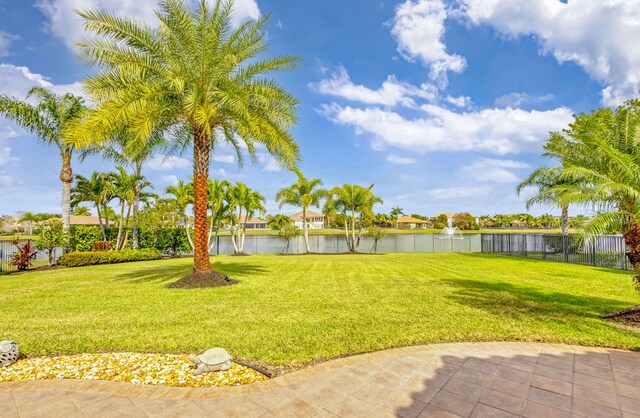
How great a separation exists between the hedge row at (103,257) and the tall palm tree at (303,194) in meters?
10.3

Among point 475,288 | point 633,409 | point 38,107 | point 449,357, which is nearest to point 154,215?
point 38,107

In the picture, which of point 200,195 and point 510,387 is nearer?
point 510,387

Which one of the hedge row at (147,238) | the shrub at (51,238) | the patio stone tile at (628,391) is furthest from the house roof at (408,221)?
the patio stone tile at (628,391)

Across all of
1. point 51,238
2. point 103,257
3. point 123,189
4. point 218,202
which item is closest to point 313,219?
point 218,202

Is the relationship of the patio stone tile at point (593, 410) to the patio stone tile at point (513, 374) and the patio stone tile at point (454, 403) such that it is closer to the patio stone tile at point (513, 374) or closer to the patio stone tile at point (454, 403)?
the patio stone tile at point (513, 374)

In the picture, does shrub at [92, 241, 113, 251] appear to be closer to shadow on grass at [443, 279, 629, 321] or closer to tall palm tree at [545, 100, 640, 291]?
shadow on grass at [443, 279, 629, 321]

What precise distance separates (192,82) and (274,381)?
889cm

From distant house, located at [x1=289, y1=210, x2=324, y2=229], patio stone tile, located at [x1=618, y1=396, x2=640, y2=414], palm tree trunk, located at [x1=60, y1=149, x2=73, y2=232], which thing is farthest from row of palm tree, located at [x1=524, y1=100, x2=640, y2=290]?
distant house, located at [x1=289, y1=210, x2=324, y2=229]

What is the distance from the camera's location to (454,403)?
3021 mm

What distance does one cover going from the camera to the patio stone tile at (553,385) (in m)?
3.28

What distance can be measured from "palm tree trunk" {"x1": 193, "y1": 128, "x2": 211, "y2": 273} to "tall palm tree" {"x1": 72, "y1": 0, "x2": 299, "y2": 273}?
0.10 feet

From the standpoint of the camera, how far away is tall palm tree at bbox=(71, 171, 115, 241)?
63.2ft

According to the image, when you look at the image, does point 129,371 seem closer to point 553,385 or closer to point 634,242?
point 553,385

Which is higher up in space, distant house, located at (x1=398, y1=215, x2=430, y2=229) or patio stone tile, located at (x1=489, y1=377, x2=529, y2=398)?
distant house, located at (x1=398, y1=215, x2=430, y2=229)
